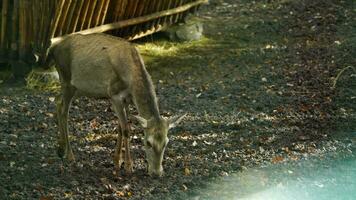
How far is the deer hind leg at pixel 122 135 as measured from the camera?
7086 millimetres

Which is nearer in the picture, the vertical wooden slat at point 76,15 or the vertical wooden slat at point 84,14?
the vertical wooden slat at point 76,15

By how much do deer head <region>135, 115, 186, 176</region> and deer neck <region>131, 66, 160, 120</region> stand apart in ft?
0.42

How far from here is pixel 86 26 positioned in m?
10.7

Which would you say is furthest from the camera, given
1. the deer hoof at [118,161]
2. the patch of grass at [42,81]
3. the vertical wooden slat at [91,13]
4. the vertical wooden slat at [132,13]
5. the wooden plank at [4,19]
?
the vertical wooden slat at [132,13]

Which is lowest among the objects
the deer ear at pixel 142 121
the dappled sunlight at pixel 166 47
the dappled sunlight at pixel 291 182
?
the dappled sunlight at pixel 166 47

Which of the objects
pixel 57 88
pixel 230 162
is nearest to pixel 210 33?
pixel 57 88

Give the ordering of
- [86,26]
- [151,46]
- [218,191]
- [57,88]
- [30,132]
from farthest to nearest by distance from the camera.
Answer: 1. [151,46]
2. [86,26]
3. [57,88]
4. [30,132]
5. [218,191]

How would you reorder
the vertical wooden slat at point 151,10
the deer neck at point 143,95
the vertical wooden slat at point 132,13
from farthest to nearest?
the vertical wooden slat at point 151,10
the vertical wooden slat at point 132,13
the deer neck at point 143,95

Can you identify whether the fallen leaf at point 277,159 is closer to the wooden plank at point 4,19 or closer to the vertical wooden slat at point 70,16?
the vertical wooden slat at point 70,16

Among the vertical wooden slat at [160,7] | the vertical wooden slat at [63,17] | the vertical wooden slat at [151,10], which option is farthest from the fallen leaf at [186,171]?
the vertical wooden slat at [160,7]

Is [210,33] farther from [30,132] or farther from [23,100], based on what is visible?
[30,132]

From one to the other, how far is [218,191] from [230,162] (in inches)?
32.8

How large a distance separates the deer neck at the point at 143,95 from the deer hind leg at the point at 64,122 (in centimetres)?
87

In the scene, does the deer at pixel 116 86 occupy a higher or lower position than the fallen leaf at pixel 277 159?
higher
